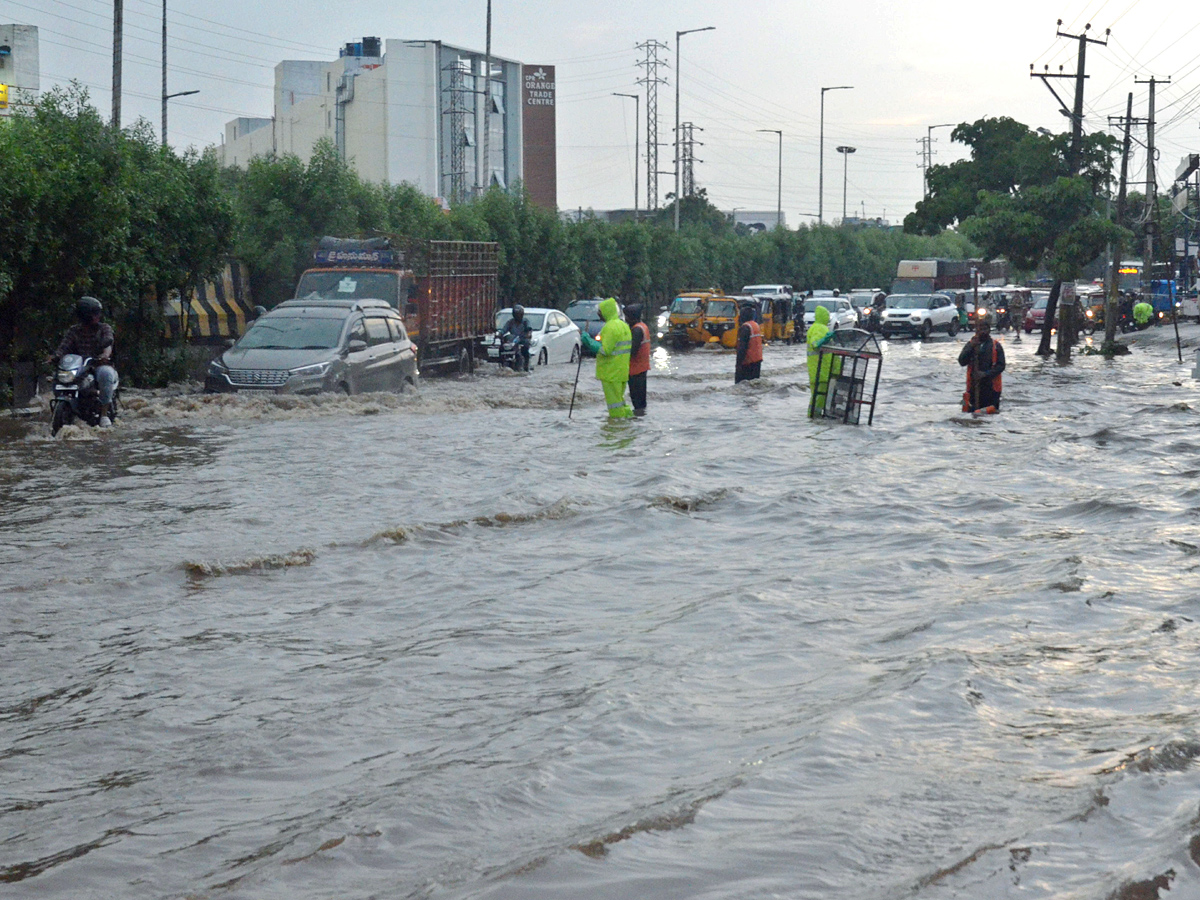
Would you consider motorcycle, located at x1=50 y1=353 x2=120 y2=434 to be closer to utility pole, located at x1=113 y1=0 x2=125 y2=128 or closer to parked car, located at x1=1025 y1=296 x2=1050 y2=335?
utility pole, located at x1=113 y1=0 x2=125 y2=128

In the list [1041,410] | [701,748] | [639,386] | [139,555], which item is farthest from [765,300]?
[701,748]

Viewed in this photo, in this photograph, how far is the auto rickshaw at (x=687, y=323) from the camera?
38.2m

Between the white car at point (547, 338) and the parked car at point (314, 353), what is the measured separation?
8.67 m

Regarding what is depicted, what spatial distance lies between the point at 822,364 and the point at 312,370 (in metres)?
6.27

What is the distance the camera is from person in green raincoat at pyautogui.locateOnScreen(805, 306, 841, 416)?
1759 cm

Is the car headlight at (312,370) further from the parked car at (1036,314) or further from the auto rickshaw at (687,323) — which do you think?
the parked car at (1036,314)

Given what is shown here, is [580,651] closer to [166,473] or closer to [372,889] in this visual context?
[372,889]

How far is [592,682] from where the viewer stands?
20.1 feet

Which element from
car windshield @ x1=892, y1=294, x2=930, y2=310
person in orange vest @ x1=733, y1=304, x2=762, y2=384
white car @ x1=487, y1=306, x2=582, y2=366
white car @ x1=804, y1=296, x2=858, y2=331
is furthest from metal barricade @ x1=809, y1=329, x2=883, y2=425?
car windshield @ x1=892, y1=294, x2=930, y2=310

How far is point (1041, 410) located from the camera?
20.4 m

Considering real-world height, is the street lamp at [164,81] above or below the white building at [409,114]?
below

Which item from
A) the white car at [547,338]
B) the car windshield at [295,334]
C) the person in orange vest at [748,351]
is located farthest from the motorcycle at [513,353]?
the car windshield at [295,334]

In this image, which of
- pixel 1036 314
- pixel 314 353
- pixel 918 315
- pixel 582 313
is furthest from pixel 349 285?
pixel 1036 314

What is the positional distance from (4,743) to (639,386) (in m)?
12.9
